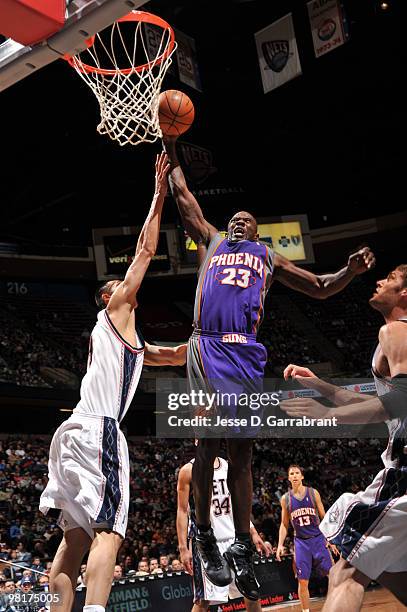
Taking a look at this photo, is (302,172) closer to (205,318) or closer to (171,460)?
(171,460)

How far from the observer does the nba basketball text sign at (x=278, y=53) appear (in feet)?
40.7

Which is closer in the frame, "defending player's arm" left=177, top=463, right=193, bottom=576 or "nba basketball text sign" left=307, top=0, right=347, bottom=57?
"defending player's arm" left=177, top=463, right=193, bottom=576

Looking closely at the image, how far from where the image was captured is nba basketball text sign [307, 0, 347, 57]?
12.0 m

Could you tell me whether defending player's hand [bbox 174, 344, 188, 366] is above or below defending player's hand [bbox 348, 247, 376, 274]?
below

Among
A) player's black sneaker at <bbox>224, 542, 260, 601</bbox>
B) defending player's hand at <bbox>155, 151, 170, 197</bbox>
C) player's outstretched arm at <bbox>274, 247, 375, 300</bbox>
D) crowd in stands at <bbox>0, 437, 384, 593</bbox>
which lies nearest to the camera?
player's black sneaker at <bbox>224, 542, 260, 601</bbox>

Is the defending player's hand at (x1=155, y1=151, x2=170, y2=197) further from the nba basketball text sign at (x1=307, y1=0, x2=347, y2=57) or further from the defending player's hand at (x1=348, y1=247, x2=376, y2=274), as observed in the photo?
the nba basketball text sign at (x1=307, y1=0, x2=347, y2=57)

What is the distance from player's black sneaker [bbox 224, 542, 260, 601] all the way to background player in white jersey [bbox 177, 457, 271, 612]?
1.46 meters

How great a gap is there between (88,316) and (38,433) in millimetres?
4994

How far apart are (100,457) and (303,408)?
5.27 feet

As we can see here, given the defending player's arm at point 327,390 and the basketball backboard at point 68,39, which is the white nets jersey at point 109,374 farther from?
the basketball backboard at point 68,39

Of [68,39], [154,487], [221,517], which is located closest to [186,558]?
[221,517]

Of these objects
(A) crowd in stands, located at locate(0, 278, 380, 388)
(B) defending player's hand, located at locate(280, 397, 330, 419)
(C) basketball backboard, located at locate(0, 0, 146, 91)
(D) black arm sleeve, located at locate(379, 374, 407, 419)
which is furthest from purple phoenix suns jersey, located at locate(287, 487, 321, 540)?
(A) crowd in stands, located at locate(0, 278, 380, 388)

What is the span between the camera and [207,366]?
4359mm

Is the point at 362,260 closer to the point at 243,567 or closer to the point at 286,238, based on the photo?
the point at 243,567
